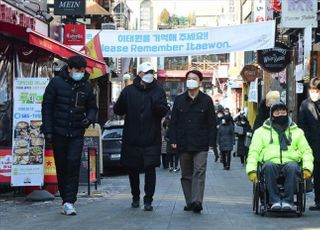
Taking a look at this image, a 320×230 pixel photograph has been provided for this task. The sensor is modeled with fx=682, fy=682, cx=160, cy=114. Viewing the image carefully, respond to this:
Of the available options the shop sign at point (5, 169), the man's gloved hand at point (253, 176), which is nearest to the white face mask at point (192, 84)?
the man's gloved hand at point (253, 176)

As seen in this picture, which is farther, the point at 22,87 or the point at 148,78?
the point at 22,87

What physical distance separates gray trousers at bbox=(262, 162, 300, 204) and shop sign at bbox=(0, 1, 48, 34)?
26.8 ft

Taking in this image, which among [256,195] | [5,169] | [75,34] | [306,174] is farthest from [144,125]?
[75,34]

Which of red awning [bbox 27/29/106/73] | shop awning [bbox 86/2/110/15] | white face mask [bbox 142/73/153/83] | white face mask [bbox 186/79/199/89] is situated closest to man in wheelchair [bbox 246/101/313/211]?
white face mask [bbox 186/79/199/89]

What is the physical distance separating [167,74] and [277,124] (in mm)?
55797

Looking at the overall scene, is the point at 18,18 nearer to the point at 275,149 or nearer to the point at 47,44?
the point at 47,44

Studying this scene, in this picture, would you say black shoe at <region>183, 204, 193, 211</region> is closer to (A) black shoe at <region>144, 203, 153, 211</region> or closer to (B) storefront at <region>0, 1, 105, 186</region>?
(A) black shoe at <region>144, 203, 153, 211</region>

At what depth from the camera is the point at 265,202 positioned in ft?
29.4

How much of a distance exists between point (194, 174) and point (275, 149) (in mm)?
1183

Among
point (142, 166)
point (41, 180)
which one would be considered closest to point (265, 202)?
point (142, 166)

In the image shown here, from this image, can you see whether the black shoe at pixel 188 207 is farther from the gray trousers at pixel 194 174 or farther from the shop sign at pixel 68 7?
the shop sign at pixel 68 7

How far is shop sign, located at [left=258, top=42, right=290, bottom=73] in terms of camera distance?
22188 mm

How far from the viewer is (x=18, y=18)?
18359mm

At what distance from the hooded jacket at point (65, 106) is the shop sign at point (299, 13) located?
10.4 metres
